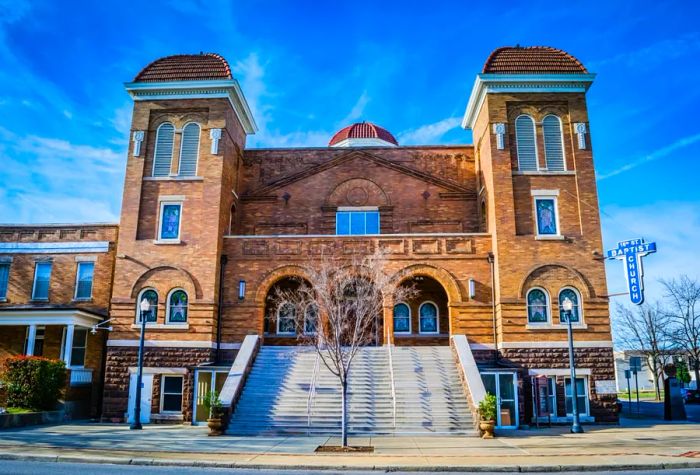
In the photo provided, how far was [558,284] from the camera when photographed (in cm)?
2341

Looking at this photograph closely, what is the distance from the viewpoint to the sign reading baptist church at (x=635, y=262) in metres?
21.4

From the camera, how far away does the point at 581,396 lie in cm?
2264

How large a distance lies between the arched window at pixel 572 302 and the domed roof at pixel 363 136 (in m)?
15.2

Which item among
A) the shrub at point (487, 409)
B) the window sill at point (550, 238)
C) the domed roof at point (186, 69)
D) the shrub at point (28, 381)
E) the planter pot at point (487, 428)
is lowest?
the planter pot at point (487, 428)

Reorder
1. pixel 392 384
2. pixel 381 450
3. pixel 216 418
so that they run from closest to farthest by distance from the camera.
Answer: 1. pixel 381 450
2. pixel 216 418
3. pixel 392 384

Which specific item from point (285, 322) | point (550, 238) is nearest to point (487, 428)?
point (550, 238)

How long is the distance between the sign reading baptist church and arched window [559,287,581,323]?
6.99 feet

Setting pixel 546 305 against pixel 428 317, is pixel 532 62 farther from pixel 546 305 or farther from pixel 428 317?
pixel 428 317

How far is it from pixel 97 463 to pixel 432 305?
640 inches

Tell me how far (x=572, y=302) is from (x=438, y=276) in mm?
5401

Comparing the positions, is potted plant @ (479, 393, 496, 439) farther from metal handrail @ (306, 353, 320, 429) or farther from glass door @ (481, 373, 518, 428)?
metal handrail @ (306, 353, 320, 429)

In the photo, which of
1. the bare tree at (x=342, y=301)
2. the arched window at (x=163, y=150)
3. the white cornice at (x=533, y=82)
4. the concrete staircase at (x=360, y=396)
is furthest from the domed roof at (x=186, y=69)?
the concrete staircase at (x=360, y=396)

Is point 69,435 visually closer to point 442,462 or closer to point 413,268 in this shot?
point 442,462

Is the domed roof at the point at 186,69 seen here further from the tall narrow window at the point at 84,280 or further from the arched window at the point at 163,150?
the tall narrow window at the point at 84,280
